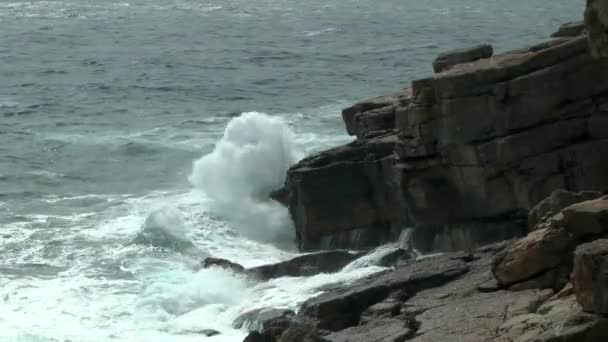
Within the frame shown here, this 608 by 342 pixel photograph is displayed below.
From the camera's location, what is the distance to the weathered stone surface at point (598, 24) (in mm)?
14352

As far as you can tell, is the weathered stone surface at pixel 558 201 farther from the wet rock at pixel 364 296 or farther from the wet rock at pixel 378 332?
the wet rock at pixel 378 332

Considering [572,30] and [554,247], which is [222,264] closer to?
[572,30]

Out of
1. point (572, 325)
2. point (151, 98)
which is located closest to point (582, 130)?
point (572, 325)

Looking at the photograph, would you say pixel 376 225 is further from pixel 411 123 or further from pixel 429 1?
pixel 429 1

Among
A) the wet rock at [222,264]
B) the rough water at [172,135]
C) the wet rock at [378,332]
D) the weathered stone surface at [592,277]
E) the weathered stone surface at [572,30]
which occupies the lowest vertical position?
the rough water at [172,135]

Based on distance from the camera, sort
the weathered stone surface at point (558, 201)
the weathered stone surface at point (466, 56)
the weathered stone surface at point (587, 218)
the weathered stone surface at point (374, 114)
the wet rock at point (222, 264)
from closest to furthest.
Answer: the weathered stone surface at point (587, 218)
the weathered stone surface at point (558, 201)
the wet rock at point (222, 264)
the weathered stone surface at point (466, 56)
the weathered stone surface at point (374, 114)

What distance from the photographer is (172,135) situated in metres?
46.5

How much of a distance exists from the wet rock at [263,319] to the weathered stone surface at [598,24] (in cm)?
829

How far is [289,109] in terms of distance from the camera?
4969 centimetres

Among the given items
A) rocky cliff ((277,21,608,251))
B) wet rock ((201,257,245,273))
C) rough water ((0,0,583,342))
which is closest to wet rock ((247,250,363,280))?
wet rock ((201,257,245,273))

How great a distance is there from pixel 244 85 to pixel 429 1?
3531 cm

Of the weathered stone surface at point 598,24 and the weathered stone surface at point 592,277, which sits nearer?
the weathered stone surface at point 598,24

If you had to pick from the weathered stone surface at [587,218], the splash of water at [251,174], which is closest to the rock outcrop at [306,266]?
the splash of water at [251,174]

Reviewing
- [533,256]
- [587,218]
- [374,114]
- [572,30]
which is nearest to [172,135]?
[374,114]
